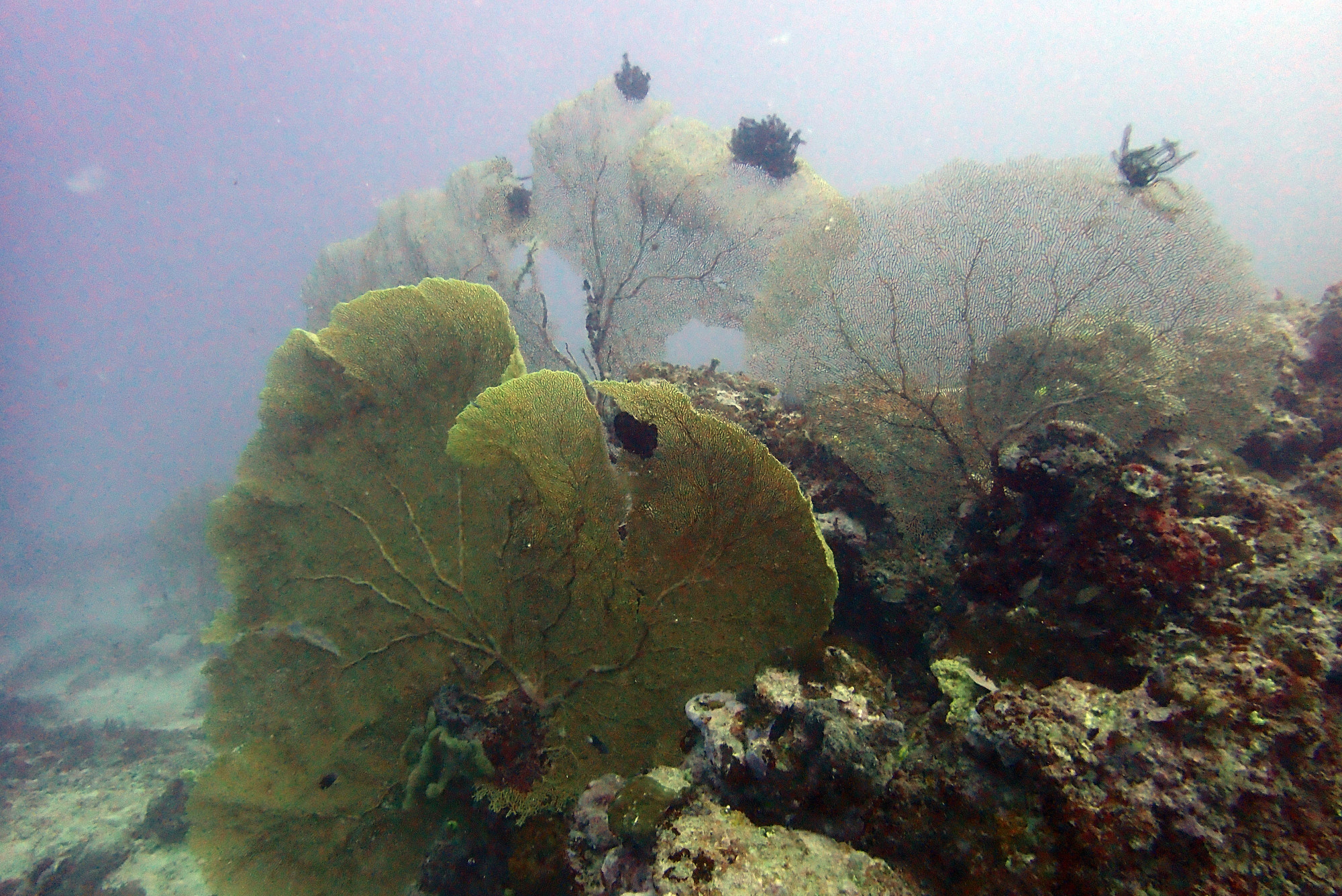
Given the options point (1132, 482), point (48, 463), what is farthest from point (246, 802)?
point (48, 463)

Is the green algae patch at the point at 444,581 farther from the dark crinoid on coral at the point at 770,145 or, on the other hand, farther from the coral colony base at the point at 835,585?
the dark crinoid on coral at the point at 770,145

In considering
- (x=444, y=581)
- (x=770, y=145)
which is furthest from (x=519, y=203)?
(x=444, y=581)

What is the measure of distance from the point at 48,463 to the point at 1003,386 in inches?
6185

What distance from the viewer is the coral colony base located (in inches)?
67.7

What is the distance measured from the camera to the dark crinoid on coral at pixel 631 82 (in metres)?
7.70

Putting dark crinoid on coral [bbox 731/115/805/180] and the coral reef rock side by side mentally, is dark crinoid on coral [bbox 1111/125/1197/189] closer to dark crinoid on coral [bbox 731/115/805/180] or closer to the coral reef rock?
dark crinoid on coral [bbox 731/115/805/180]

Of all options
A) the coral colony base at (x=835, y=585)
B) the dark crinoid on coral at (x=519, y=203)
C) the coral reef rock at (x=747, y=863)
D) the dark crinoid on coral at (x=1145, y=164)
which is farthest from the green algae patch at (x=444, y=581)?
the dark crinoid on coral at (x=519, y=203)

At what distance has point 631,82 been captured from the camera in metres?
7.72

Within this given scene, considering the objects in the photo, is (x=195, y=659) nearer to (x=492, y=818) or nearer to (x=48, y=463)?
(x=492, y=818)

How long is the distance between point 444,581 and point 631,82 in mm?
7424

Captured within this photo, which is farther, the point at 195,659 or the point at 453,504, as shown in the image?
the point at 195,659

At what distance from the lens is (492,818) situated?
3227 millimetres

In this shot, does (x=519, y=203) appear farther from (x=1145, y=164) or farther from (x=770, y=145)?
(x=1145, y=164)

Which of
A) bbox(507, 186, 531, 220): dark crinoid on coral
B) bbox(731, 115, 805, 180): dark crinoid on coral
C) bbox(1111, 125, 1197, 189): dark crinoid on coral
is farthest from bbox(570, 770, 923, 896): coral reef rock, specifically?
bbox(507, 186, 531, 220): dark crinoid on coral
